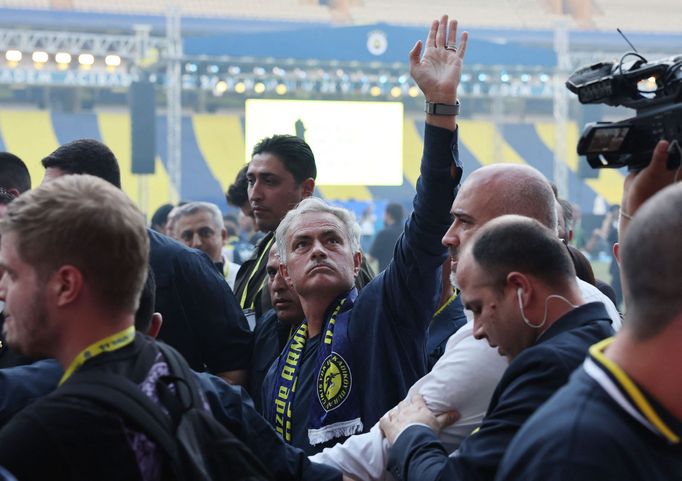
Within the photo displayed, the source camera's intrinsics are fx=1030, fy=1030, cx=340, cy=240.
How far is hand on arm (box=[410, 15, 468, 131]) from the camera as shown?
2.77 m

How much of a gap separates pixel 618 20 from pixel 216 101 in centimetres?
1128

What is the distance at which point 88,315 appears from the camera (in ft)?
5.48

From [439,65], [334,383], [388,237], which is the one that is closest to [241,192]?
[439,65]

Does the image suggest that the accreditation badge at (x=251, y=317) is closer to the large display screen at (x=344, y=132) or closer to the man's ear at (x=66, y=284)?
the man's ear at (x=66, y=284)

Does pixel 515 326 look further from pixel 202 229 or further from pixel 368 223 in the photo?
pixel 368 223

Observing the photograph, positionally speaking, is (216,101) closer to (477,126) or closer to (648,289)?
(477,126)

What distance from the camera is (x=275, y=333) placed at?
3.36m

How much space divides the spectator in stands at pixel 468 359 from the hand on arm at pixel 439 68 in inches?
10.8

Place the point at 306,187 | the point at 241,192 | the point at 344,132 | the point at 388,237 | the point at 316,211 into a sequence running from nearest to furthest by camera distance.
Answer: the point at 316,211 < the point at 306,187 < the point at 241,192 < the point at 388,237 < the point at 344,132

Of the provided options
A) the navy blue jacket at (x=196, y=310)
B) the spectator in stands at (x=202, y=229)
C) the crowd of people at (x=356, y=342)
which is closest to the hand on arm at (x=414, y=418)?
the crowd of people at (x=356, y=342)

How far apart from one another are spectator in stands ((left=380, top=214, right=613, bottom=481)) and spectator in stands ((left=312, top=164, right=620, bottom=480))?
13 centimetres

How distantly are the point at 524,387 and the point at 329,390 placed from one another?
0.97 metres

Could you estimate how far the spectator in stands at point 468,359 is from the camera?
2.23 meters

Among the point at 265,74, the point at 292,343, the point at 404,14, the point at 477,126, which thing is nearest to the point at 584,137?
the point at 292,343
